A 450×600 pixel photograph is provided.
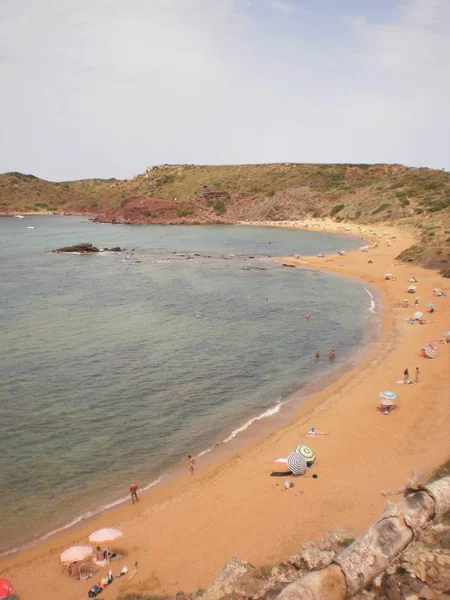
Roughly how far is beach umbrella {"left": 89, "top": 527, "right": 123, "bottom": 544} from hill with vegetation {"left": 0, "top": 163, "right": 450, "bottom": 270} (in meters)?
89.6

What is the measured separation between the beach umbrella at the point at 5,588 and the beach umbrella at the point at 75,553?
5.19 feet

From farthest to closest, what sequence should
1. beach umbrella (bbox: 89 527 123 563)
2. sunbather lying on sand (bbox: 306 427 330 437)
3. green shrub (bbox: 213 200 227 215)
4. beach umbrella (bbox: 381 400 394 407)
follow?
1. green shrub (bbox: 213 200 227 215)
2. beach umbrella (bbox: 381 400 394 407)
3. sunbather lying on sand (bbox: 306 427 330 437)
4. beach umbrella (bbox: 89 527 123 563)

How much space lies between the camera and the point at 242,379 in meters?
31.4

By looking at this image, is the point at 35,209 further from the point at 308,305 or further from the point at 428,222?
the point at 308,305

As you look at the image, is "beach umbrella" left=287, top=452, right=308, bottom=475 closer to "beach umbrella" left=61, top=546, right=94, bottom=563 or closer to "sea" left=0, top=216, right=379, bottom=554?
"sea" left=0, top=216, right=379, bottom=554

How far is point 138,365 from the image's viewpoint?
33219mm

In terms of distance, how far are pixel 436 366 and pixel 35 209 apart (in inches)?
7561

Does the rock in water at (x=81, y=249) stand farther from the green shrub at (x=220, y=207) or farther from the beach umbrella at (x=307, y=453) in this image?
the beach umbrella at (x=307, y=453)

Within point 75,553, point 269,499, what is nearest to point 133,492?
point 75,553

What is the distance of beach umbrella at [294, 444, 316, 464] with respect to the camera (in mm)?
21203

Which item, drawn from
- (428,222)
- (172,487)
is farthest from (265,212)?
(172,487)

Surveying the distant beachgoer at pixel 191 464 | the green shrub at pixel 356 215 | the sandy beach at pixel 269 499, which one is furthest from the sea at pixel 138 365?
the green shrub at pixel 356 215

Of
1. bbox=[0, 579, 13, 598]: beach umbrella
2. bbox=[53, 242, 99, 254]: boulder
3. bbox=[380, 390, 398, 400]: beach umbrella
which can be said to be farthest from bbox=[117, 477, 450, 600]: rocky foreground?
bbox=[53, 242, 99, 254]: boulder

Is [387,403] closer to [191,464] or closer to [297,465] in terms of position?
[297,465]
